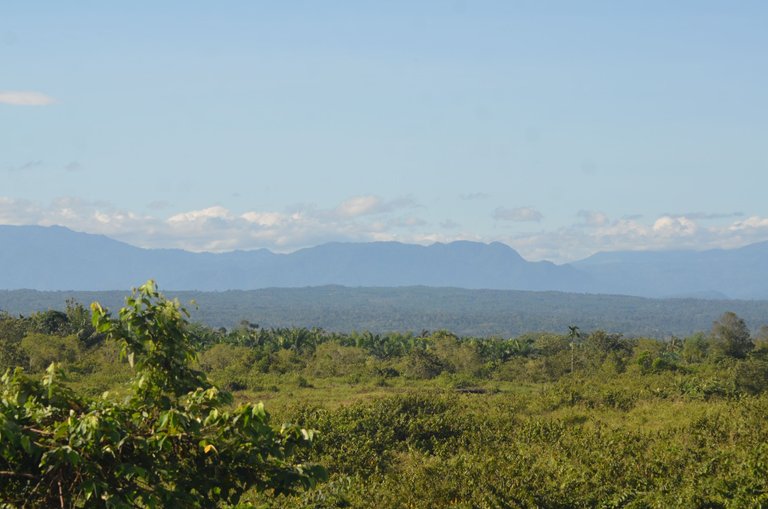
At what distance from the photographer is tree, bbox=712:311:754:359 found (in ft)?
211

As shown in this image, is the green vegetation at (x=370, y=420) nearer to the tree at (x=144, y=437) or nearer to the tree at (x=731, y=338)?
the tree at (x=144, y=437)

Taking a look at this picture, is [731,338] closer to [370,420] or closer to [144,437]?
[370,420]

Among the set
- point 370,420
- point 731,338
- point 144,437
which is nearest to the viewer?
point 144,437

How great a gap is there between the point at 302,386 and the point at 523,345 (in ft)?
87.8

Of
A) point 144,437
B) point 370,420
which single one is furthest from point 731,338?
→ point 144,437

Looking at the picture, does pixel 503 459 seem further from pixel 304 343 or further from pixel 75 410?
pixel 304 343

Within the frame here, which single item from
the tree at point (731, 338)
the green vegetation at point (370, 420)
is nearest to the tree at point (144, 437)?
the green vegetation at point (370, 420)

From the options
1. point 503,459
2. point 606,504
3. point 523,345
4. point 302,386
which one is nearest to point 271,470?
point 606,504

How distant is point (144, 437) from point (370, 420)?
25.4m

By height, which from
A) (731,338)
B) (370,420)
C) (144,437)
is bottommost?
(370,420)

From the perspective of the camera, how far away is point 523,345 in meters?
76.1

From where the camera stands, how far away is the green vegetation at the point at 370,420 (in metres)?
8.23

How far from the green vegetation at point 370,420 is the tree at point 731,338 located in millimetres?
136

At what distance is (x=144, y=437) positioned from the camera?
8367 millimetres
